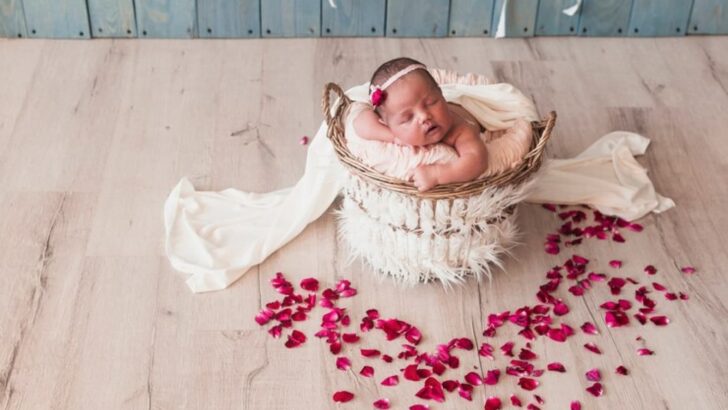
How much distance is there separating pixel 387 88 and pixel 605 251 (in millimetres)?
708

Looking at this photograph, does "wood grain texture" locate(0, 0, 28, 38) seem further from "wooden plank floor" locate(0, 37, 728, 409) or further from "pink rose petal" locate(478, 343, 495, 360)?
"pink rose petal" locate(478, 343, 495, 360)

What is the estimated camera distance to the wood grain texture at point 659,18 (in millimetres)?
3162

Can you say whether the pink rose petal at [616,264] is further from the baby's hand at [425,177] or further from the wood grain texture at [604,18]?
the wood grain texture at [604,18]

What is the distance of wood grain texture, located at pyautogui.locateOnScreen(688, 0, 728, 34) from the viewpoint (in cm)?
318

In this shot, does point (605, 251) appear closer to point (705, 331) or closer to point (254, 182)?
point (705, 331)

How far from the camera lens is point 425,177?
2.01 m

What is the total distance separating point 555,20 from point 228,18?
1024 mm

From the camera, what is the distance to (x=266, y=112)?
282cm

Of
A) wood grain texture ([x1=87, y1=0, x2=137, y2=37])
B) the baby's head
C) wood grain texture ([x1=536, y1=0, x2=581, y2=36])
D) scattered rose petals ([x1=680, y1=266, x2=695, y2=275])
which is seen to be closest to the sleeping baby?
the baby's head

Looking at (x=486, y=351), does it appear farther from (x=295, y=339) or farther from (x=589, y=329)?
(x=295, y=339)


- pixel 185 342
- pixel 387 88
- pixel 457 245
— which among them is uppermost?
pixel 387 88

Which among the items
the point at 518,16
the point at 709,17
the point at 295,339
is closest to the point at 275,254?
the point at 295,339

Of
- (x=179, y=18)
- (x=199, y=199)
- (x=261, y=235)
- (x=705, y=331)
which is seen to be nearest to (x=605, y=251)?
(x=705, y=331)

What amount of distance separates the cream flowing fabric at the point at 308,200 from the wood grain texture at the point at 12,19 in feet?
3.24
